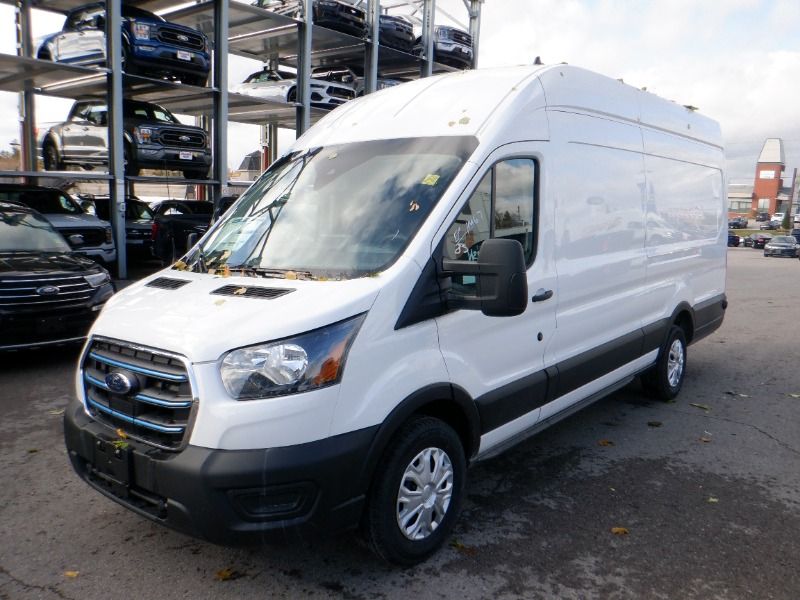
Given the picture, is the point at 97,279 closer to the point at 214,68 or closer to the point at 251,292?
the point at 251,292

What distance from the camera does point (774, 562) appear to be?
10.9 feet

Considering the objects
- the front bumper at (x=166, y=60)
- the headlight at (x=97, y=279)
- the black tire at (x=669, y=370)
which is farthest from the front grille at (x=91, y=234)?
the black tire at (x=669, y=370)

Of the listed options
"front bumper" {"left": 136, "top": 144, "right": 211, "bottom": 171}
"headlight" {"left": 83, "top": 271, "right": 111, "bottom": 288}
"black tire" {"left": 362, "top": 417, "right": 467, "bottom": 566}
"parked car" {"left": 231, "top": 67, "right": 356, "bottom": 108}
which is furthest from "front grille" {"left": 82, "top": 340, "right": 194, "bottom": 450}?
"parked car" {"left": 231, "top": 67, "right": 356, "bottom": 108}

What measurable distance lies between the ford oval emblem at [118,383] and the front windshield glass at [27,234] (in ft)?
17.2

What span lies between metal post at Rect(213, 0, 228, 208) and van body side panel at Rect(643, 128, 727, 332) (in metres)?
9.71

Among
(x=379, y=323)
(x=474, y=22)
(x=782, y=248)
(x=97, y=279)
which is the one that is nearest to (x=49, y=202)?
(x=97, y=279)

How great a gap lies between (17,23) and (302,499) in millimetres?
17360

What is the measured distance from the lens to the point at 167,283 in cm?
353

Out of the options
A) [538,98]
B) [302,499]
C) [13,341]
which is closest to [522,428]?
[302,499]

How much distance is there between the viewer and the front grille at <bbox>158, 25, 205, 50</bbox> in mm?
12539

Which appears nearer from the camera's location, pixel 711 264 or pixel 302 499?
pixel 302 499

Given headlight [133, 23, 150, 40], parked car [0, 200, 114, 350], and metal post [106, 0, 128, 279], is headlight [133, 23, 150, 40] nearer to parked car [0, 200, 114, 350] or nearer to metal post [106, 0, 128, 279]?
metal post [106, 0, 128, 279]

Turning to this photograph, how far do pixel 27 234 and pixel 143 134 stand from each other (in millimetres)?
5326

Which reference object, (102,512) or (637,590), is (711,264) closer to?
(637,590)
